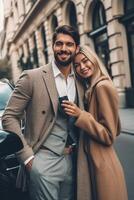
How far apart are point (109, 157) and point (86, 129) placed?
9.9 inches

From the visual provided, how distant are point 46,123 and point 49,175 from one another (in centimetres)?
34

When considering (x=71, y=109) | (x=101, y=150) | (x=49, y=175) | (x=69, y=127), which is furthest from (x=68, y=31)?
(x=49, y=175)

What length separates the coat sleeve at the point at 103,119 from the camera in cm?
271

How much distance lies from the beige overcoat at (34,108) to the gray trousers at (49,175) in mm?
91

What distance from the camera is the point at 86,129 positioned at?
2.71m

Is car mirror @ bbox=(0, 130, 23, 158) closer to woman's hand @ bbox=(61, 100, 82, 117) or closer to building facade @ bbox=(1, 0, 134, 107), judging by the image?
woman's hand @ bbox=(61, 100, 82, 117)

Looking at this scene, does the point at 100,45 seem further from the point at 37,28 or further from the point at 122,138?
the point at 37,28

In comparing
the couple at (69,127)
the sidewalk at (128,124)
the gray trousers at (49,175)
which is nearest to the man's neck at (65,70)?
the couple at (69,127)

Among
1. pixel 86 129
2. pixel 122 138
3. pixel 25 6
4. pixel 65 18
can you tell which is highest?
pixel 25 6

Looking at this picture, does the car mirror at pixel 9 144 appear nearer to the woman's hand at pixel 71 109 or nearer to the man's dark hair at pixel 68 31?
the woman's hand at pixel 71 109

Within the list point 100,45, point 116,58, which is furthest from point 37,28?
point 116,58

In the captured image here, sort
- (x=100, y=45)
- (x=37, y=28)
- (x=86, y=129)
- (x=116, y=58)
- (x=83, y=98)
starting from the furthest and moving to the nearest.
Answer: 1. (x=37, y=28)
2. (x=100, y=45)
3. (x=116, y=58)
4. (x=83, y=98)
5. (x=86, y=129)

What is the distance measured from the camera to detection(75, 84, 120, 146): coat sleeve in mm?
2709

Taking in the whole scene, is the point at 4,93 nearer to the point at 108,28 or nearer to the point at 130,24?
the point at 130,24
